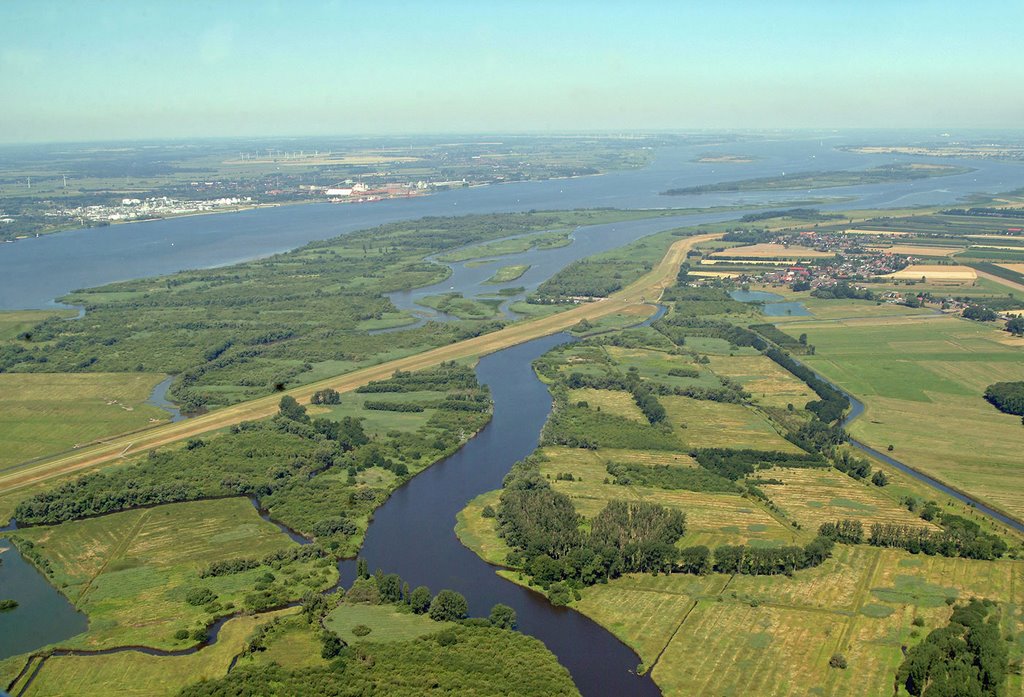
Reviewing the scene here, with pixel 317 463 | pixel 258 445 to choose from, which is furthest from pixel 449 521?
pixel 258 445

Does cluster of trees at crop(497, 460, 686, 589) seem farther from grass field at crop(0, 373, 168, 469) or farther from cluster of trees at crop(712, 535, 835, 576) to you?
grass field at crop(0, 373, 168, 469)

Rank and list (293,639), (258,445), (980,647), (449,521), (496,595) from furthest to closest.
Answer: (258,445), (449,521), (496,595), (293,639), (980,647)

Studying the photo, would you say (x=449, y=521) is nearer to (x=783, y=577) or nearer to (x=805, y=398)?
(x=783, y=577)

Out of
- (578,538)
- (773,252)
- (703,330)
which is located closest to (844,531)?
(578,538)

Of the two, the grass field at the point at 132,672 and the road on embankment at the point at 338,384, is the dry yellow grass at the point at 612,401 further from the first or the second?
the grass field at the point at 132,672

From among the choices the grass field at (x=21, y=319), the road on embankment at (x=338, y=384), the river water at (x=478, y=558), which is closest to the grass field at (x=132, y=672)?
the river water at (x=478, y=558)

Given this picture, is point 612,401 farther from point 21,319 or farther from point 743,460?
point 21,319
